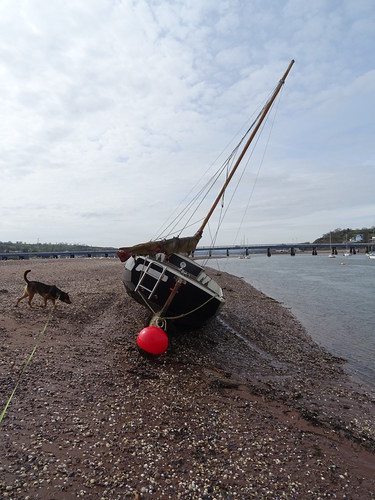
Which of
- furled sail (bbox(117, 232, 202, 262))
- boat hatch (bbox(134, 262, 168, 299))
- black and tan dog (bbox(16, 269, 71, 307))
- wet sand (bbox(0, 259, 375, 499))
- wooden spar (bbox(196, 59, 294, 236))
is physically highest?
wooden spar (bbox(196, 59, 294, 236))

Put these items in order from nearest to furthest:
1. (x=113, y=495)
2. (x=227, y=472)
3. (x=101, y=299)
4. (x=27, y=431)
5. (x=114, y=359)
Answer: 1. (x=113, y=495)
2. (x=227, y=472)
3. (x=27, y=431)
4. (x=114, y=359)
5. (x=101, y=299)

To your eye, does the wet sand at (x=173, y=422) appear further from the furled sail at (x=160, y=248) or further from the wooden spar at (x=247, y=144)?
the wooden spar at (x=247, y=144)

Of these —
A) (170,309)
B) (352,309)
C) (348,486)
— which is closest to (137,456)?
(348,486)

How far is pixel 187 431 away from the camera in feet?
18.9

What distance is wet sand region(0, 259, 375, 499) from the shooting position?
4484mm

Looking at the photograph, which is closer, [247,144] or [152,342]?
[152,342]

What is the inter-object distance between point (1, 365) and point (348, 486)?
7552mm

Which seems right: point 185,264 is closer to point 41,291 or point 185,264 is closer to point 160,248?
point 160,248

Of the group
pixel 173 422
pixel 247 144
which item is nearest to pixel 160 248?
pixel 173 422

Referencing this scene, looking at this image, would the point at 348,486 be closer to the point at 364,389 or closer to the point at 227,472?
the point at 227,472

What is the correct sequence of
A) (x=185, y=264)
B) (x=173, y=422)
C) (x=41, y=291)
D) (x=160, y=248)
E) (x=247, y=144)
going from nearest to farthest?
(x=173, y=422), (x=160, y=248), (x=41, y=291), (x=185, y=264), (x=247, y=144)

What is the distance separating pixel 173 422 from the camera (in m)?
5.98

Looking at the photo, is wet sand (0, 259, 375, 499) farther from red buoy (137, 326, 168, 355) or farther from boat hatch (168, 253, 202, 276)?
boat hatch (168, 253, 202, 276)

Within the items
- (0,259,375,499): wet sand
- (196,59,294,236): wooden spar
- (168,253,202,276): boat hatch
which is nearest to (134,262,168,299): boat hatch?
(0,259,375,499): wet sand
